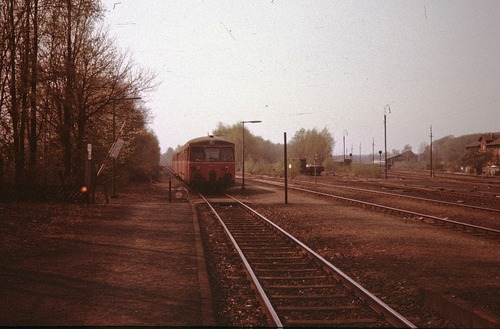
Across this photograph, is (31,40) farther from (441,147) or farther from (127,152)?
(441,147)

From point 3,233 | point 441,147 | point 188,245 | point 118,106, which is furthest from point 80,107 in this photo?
point 441,147

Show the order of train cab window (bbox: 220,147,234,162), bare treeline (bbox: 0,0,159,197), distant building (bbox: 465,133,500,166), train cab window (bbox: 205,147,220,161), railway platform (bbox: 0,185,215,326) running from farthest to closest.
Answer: distant building (bbox: 465,133,500,166) → train cab window (bbox: 220,147,234,162) → train cab window (bbox: 205,147,220,161) → bare treeline (bbox: 0,0,159,197) → railway platform (bbox: 0,185,215,326)

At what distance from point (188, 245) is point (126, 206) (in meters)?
10.4

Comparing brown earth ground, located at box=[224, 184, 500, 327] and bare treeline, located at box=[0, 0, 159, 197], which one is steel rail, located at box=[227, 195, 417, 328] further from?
bare treeline, located at box=[0, 0, 159, 197]

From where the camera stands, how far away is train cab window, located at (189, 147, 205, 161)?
27.1 meters

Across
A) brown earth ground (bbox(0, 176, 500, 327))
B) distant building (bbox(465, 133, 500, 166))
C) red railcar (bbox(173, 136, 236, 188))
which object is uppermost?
distant building (bbox(465, 133, 500, 166))

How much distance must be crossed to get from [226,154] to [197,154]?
173cm

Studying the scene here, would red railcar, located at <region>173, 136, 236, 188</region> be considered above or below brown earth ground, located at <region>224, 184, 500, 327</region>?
above

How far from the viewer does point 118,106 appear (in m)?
24.0

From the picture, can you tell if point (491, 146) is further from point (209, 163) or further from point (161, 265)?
point (161, 265)

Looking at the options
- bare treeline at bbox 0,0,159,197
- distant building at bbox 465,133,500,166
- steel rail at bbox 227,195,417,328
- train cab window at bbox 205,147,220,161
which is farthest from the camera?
distant building at bbox 465,133,500,166

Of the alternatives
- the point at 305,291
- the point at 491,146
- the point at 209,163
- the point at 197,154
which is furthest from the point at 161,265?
the point at 491,146

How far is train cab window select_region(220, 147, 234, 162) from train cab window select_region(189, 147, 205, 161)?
1.14 metres

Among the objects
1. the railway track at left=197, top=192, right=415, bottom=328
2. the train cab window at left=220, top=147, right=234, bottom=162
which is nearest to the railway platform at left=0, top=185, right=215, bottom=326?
the railway track at left=197, top=192, right=415, bottom=328
